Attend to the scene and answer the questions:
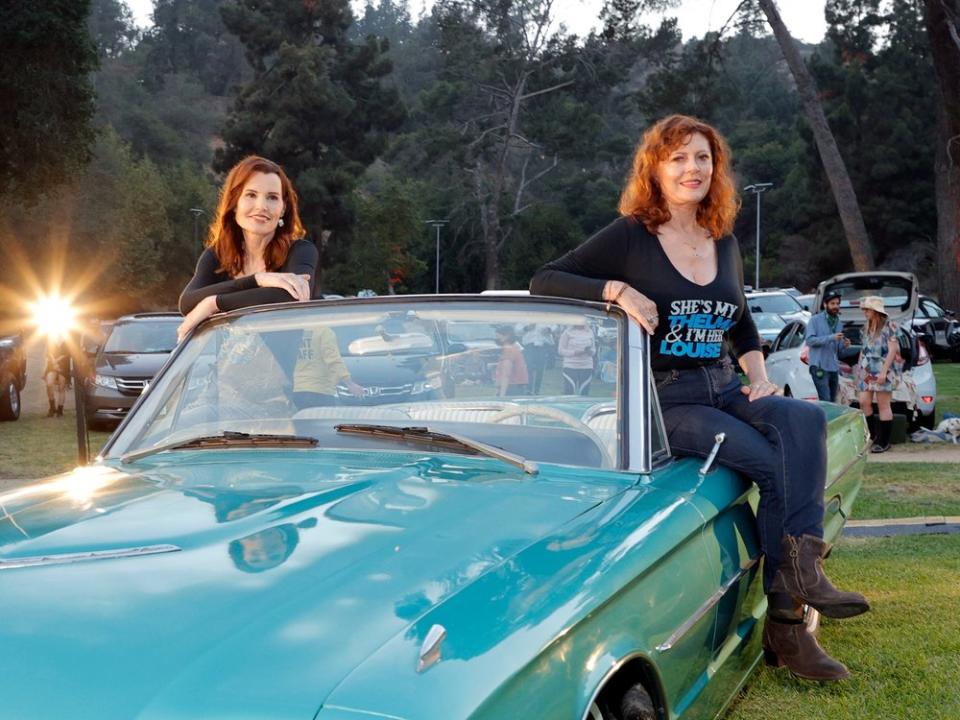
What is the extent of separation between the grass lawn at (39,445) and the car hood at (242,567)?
9.89 meters

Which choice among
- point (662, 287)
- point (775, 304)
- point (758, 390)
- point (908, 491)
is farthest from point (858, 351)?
point (775, 304)

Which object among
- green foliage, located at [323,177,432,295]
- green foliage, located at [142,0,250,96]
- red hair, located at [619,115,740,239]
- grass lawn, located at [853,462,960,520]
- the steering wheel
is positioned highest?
green foliage, located at [142,0,250,96]

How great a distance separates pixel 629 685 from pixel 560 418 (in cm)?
107

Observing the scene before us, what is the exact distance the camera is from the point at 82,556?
2400 millimetres

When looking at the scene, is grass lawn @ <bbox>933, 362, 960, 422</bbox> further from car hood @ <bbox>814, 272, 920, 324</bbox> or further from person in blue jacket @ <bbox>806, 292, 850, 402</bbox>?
person in blue jacket @ <bbox>806, 292, 850, 402</bbox>

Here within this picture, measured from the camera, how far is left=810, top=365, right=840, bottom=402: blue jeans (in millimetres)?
14344

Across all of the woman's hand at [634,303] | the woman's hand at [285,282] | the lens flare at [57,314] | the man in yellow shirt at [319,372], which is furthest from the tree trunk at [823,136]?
the man in yellow shirt at [319,372]

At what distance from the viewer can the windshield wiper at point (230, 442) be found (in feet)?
11.3

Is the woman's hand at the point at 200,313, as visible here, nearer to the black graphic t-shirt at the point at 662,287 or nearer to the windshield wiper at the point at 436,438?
the windshield wiper at the point at 436,438

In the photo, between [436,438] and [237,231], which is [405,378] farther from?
[237,231]

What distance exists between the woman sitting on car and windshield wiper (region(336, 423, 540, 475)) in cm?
1064

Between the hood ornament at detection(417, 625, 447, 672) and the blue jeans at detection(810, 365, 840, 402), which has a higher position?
the hood ornament at detection(417, 625, 447, 672)

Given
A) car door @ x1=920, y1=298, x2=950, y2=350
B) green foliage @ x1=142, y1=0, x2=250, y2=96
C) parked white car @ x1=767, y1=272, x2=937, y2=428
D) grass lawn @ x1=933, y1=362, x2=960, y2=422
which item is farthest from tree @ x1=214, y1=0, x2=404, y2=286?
green foliage @ x1=142, y1=0, x2=250, y2=96

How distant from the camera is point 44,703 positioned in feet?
6.09
